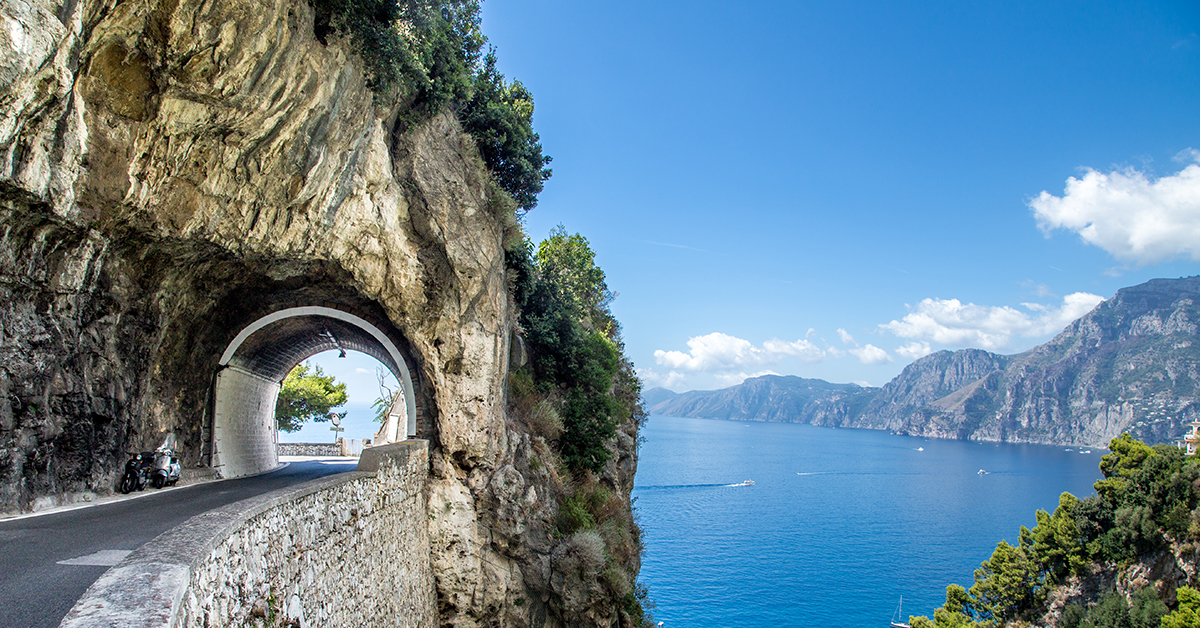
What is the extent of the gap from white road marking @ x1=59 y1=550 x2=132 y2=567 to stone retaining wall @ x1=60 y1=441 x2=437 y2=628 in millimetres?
1439

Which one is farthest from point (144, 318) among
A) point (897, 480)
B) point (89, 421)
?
point (897, 480)

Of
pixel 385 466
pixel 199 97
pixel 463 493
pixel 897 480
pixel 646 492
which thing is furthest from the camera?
pixel 897 480

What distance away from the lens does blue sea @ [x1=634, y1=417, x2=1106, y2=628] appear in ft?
132

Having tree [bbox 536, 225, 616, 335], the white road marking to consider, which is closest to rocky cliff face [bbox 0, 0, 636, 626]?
the white road marking

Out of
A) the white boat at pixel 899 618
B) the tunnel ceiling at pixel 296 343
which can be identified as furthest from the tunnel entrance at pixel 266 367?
the white boat at pixel 899 618

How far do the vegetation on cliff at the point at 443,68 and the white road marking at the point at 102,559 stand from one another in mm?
7217

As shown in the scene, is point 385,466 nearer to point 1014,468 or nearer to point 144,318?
point 144,318

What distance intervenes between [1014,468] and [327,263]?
133 meters

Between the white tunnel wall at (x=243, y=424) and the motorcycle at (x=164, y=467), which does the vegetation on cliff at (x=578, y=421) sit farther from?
the motorcycle at (x=164, y=467)

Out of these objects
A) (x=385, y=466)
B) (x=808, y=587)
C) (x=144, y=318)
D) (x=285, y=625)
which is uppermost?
(x=144, y=318)

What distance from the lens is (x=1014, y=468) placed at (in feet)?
369

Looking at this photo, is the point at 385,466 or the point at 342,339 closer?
the point at 385,466

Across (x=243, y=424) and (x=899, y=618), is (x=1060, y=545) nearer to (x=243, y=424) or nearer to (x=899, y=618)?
(x=899, y=618)

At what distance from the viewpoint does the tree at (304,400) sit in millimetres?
37250
